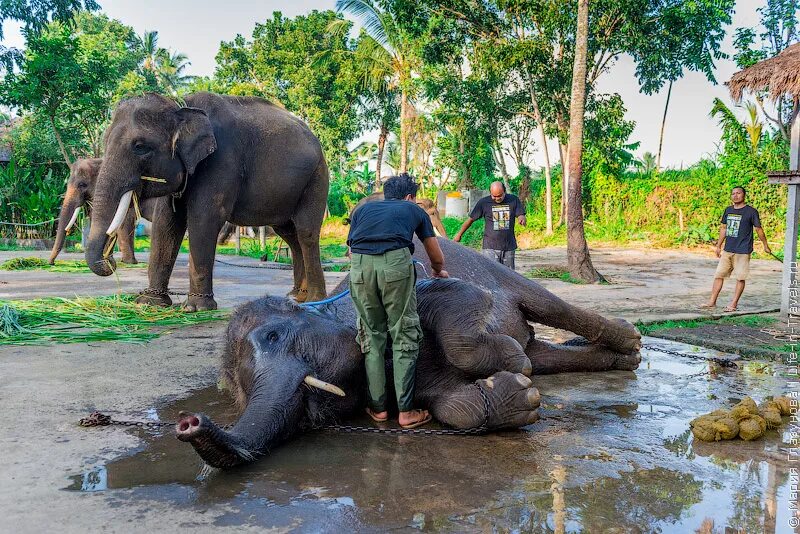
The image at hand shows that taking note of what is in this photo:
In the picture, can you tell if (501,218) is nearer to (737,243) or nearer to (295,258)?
(295,258)

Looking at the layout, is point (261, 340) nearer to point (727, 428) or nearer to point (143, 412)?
point (143, 412)

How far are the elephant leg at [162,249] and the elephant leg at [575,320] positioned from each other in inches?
174

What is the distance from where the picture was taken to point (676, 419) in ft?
12.4

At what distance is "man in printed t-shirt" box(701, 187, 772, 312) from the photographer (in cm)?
840

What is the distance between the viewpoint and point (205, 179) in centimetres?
757

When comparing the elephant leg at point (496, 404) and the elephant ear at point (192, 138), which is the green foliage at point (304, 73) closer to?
the elephant ear at point (192, 138)

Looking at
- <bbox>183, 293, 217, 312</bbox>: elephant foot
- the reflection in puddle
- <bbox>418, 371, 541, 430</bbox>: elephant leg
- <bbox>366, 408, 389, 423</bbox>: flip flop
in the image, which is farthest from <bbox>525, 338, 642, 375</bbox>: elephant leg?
<bbox>183, 293, 217, 312</bbox>: elephant foot

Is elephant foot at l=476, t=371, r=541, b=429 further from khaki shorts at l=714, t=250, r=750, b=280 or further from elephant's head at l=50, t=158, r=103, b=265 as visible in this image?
elephant's head at l=50, t=158, r=103, b=265

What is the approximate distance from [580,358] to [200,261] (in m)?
4.35

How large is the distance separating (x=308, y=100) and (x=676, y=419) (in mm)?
31378

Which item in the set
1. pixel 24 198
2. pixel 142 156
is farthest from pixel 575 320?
pixel 24 198

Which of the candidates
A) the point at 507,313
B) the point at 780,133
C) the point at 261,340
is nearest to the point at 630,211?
the point at 780,133

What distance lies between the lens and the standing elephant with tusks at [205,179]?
271 inches

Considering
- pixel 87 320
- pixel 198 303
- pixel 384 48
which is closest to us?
pixel 87 320
